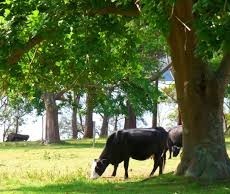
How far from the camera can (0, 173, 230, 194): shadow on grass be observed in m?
14.3

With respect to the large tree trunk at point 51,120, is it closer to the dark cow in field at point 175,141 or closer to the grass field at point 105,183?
the dark cow in field at point 175,141

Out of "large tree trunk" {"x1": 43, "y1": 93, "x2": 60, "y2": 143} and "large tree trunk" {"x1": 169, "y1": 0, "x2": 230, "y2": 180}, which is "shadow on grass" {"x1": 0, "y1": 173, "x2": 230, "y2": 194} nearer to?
"large tree trunk" {"x1": 169, "y1": 0, "x2": 230, "y2": 180}

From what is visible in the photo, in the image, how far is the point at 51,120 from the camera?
4591cm

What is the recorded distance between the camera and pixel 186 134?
16500 millimetres

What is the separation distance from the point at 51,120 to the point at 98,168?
2676 centimetres

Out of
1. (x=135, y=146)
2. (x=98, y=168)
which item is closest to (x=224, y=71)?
(x=135, y=146)

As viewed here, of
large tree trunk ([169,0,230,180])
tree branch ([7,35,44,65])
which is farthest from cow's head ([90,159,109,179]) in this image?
tree branch ([7,35,44,65])

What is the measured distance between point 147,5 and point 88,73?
8.80 meters

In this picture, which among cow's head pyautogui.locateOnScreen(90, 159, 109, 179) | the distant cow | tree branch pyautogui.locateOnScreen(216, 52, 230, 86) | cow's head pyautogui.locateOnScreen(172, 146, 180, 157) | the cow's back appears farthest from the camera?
the distant cow

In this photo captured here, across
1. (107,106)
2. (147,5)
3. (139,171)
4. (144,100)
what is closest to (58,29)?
(147,5)

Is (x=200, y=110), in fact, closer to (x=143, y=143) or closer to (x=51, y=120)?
(x=143, y=143)

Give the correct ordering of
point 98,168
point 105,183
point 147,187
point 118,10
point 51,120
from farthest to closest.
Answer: point 51,120 → point 98,168 → point 105,183 → point 118,10 → point 147,187

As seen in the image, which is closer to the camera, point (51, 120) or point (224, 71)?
point (224, 71)

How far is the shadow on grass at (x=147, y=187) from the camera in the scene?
14287mm
